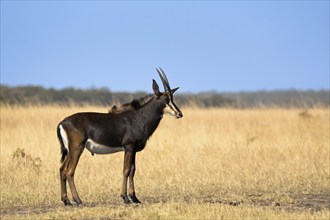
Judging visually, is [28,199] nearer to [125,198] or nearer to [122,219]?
[125,198]

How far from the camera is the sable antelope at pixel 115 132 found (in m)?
11.9

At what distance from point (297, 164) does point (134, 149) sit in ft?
19.3

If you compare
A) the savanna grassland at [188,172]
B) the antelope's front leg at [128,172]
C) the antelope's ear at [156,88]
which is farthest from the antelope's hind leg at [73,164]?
the antelope's ear at [156,88]

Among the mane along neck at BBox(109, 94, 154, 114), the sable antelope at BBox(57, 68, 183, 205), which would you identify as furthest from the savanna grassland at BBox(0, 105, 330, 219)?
the mane along neck at BBox(109, 94, 154, 114)

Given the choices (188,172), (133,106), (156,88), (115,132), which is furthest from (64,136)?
(188,172)

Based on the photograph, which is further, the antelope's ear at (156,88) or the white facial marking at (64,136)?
the antelope's ear at (156,88)

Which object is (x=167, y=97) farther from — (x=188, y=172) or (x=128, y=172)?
(x=188, y=172)

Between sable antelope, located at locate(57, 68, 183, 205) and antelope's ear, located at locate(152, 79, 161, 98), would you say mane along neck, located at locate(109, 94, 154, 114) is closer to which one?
sable antelope, located at locate(57, 68, 183, 205)

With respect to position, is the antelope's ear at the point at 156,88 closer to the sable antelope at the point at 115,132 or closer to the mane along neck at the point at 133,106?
the sable antelope at the point at 115,132

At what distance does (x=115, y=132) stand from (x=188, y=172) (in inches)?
173

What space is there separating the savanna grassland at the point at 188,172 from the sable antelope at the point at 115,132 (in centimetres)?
55

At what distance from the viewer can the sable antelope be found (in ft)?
39.1

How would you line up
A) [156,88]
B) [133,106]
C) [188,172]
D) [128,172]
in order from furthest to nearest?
[188,172] < [133,106] < [156,88] < [128,172]

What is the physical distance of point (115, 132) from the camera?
40.0 feet
